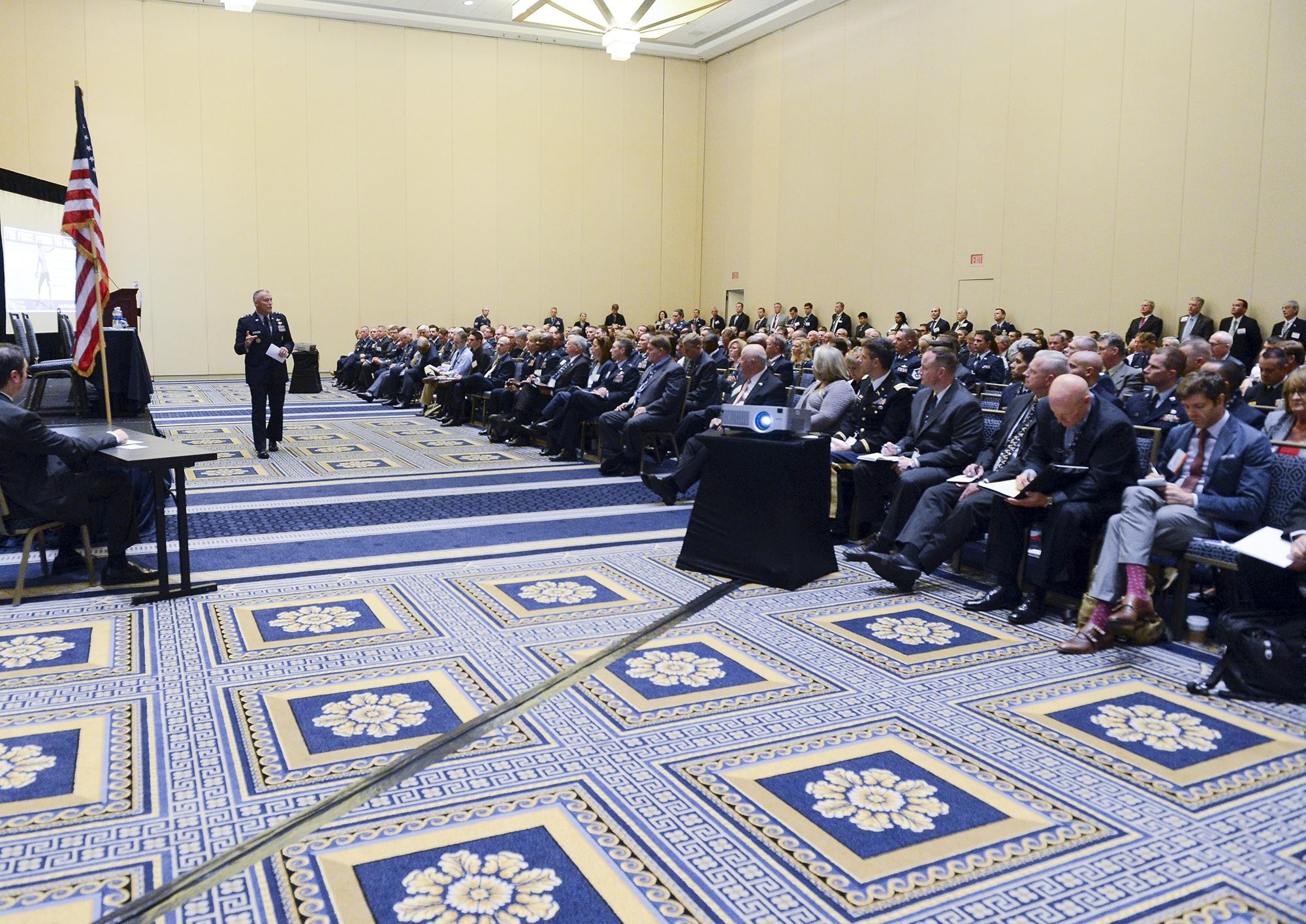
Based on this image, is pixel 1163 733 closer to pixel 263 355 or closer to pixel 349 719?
pixel 349 719

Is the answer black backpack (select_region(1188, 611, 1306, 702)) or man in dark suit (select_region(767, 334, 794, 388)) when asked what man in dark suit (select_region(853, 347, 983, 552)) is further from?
man in dark suit (select_region(767, 334, 794, 388))

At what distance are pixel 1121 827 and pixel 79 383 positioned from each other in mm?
8893

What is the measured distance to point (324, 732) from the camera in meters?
3.35

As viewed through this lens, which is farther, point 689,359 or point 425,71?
point 425,71

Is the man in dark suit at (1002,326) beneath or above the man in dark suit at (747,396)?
above

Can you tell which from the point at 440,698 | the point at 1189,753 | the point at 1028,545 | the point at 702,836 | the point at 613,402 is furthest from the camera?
the point at 613,402

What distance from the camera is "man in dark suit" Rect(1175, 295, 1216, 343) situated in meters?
13.6

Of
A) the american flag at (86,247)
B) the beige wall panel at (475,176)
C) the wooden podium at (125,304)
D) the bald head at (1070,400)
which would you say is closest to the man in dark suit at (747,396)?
the bald head at (1070,400)

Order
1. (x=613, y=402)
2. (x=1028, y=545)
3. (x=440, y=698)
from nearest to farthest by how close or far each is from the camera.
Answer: (x=440, y=698)
(x=1028, y=545)
(x=613, y=402)

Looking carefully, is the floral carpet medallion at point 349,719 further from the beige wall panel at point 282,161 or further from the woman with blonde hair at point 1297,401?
the beige wall panel at point 282,161

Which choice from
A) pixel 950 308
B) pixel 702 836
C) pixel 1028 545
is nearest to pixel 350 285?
pixel 950 308

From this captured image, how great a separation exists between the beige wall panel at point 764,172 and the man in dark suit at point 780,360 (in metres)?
12.8

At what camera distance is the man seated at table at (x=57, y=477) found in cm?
458

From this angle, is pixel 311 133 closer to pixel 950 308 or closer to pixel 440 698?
pixel 950 308
